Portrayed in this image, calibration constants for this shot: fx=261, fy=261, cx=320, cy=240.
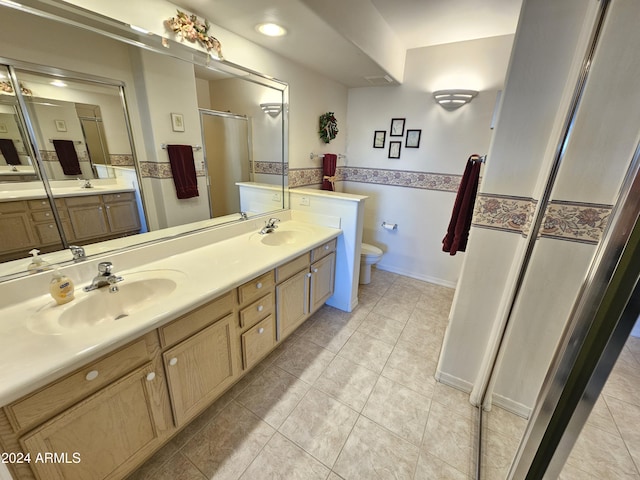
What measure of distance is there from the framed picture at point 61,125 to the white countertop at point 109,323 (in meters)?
0.67

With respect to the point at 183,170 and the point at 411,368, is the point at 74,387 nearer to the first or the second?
the point at 183,170

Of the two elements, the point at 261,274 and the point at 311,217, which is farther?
the point at 311,217

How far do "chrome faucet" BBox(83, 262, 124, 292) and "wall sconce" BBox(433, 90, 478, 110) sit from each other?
9.14 ft

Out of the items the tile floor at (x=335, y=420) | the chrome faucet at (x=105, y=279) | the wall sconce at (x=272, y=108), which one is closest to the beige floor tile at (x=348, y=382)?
the tile floor at (x=335, y=420)

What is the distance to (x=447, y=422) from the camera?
4.73ft

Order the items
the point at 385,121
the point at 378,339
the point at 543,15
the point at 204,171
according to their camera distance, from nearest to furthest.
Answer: the point at 543,15, the point at 204,171, the point at 378,339, the point at 385,121

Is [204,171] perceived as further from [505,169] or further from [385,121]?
[385,121]

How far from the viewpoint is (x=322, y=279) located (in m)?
2.11

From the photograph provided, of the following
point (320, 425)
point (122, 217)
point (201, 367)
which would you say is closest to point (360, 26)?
point (122, 217)

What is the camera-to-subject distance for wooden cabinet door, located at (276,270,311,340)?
1683 mm

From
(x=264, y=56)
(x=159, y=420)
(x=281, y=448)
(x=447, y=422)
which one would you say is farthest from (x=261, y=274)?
(x=264, y=56)

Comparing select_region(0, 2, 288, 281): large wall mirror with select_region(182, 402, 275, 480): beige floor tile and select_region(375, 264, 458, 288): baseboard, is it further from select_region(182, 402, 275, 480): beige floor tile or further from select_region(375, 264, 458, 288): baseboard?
select_region(375, 264, 458, 288): baseboard

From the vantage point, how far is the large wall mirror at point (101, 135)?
1.02 meters

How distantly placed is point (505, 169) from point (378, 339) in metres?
1.46
